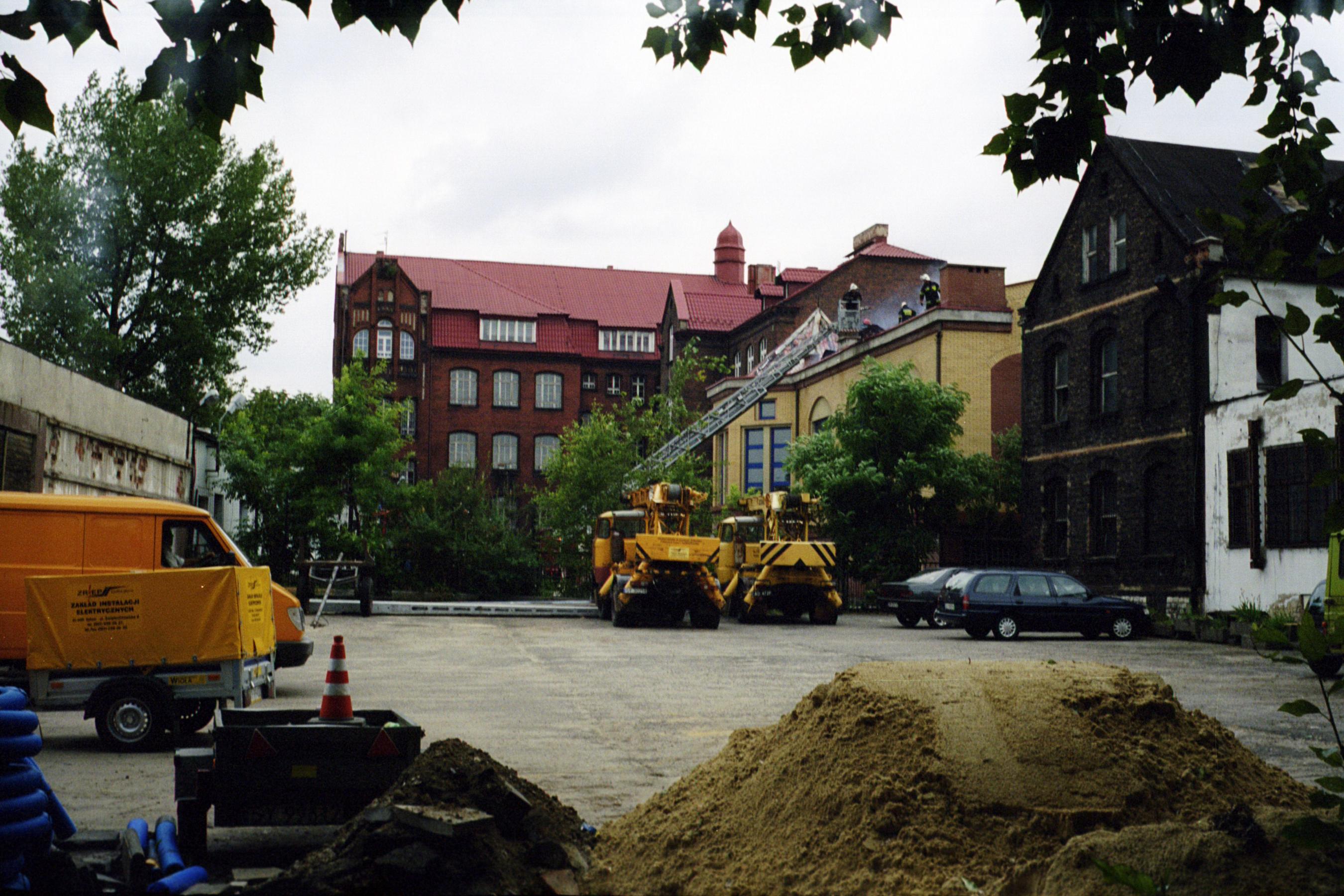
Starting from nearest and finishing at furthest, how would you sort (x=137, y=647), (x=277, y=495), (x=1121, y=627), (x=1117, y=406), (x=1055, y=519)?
(x=137, y=647), (x=1121, y=627), (x=1117, y=406), (x=1055, y=519), (x=277, y=495)

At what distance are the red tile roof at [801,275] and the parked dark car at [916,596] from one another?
3790cm

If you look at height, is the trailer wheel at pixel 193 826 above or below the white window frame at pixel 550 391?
below

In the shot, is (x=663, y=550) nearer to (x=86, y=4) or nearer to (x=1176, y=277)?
(x=1176, y=277)

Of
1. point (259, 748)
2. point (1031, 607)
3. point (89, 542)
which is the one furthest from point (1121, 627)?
point (259, 748)

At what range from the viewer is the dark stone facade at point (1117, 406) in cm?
3148

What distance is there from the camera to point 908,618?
1225 inches

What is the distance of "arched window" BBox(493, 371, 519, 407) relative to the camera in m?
73.3

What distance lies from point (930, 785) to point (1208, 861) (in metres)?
1.75

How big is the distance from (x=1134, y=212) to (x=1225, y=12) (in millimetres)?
30726

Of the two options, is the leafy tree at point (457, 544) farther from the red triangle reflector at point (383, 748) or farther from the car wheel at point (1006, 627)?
the red triangle reflector at point (383, 748)

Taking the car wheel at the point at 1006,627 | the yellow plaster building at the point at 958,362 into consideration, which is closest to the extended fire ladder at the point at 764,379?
the yellow plaster building at the point at 958,362

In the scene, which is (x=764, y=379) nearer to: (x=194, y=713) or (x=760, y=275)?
(x=760, y=275)

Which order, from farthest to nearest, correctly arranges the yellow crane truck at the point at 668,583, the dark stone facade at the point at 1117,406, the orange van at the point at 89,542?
1. the dark stone facade at the point at 1117,406
2. the yellow crane truck at the point at 668,583
3. the orange van at the point at 89,542

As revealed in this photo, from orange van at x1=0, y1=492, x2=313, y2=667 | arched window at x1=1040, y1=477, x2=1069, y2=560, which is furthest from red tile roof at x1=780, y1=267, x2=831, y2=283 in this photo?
orange van at x1=0, y1=492, x2=313, y2=667
